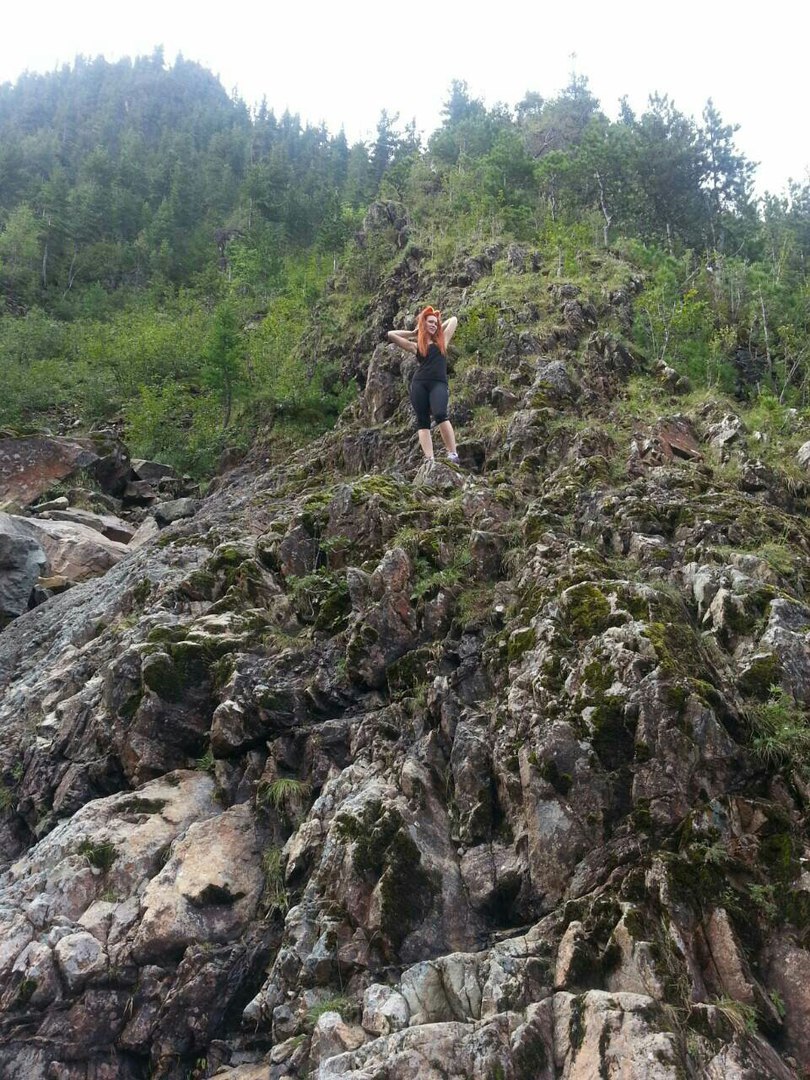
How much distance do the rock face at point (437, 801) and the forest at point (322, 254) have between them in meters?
8.67

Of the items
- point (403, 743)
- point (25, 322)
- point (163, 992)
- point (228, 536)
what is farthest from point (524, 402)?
point (25, 322)

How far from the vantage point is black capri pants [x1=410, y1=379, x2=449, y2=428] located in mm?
12484

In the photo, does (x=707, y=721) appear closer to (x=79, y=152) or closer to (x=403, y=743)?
(x=403, y=743)

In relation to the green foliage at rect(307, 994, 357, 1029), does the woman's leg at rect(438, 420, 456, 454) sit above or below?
above

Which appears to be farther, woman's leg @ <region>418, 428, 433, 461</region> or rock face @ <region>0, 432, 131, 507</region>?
rock face @ <region>0, 432, 131, 507</region>

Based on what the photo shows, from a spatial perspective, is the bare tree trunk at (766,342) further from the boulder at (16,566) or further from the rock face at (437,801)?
the boulder at (16,566)

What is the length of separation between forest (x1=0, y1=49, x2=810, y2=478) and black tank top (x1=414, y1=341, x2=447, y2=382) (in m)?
6.09

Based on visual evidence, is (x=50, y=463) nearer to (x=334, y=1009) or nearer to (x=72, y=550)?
(x=72, y=550)

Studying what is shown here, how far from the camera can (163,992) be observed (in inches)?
264

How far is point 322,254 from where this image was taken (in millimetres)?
42938

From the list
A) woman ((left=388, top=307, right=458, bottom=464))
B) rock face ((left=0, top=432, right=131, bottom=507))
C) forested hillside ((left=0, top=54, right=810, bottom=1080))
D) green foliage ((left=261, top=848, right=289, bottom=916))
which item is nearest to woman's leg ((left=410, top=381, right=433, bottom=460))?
woman ((left=388, top=307, right=458, bottom=464))

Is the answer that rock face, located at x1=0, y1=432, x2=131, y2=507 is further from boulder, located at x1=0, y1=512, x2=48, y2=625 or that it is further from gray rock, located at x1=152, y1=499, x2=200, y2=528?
boulder, located at x1=0, y1=512, x2=48, y2=625

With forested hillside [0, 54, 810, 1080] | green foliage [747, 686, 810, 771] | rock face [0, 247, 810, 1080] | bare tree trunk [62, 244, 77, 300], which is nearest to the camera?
rock face [0, 247, 810, 1080]

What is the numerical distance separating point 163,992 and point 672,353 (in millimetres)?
16083
